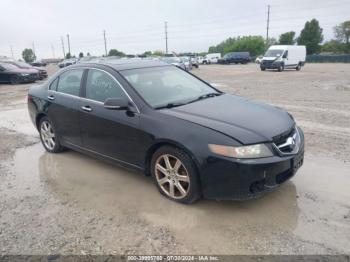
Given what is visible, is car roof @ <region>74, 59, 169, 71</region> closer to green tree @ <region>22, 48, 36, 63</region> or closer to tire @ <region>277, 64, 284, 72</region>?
tire @ <region>277, 64, 284, 72</region>

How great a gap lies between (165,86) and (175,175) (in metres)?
1.39

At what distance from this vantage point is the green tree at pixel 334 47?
7500 centimetres

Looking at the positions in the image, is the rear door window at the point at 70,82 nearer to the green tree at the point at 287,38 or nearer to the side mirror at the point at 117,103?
the side mirror at the point at 117,103

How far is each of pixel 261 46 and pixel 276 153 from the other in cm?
8176

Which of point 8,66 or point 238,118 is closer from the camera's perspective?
point 238,118

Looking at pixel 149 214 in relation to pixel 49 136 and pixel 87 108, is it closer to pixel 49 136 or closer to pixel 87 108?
pixel 87 108

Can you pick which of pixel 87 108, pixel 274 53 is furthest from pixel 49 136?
pixel 274 53

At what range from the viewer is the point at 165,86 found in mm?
4531

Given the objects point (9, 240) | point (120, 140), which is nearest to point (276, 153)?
point (120, 140)

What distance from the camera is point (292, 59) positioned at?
98.6ft

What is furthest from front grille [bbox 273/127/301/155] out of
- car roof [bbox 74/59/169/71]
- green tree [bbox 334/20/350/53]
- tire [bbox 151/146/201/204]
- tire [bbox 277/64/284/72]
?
green tree [bbox 334/20/350/53]

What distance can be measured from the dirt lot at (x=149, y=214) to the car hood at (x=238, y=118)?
0.86 m

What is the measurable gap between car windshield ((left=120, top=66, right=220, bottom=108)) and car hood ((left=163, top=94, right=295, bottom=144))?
26 centimetres

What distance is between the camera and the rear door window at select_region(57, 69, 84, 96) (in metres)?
4.97
